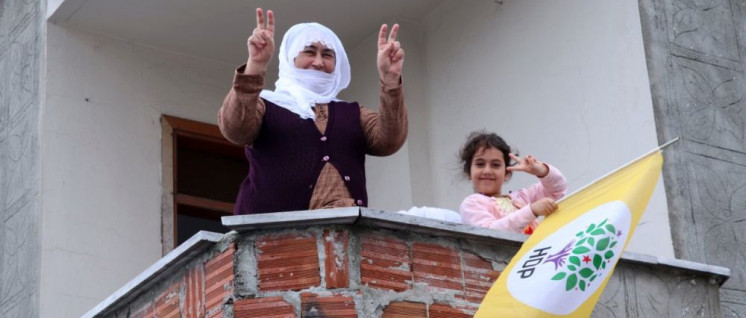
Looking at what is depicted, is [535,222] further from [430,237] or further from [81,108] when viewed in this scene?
[81,108]

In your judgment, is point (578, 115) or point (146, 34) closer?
point (578, 115)

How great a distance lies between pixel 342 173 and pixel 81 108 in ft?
12.8

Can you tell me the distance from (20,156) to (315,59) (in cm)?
371

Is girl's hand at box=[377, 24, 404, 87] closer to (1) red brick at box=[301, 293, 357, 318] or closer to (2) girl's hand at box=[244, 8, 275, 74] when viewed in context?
(2) girl's hand at box=[244, 8, 275, 74]

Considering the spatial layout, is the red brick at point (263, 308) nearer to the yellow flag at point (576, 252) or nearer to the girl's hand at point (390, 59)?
the yellow flag at point (576, 252)

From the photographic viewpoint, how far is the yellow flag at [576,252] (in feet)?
25.3

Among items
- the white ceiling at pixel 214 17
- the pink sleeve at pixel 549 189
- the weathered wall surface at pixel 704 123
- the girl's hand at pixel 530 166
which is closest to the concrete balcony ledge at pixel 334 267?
the girl's hand at pixel 530 166

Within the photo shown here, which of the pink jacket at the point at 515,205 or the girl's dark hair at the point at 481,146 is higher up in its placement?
the girl's dark hair at the point at 481,146

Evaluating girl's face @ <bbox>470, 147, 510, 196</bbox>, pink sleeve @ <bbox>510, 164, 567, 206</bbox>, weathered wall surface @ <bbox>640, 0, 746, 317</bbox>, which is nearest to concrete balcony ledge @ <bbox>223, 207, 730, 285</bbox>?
pink sleeve @ <bbox>510, 164, 567, 206</bbox>

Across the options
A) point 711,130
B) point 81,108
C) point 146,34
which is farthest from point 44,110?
point 711,130

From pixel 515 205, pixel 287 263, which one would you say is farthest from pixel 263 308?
pixel 515 205

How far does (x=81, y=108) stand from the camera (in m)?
12.1

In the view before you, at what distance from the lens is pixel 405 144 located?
1195cm

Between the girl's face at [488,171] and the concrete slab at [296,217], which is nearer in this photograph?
the concrete slab at [296,217]
